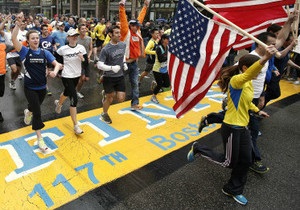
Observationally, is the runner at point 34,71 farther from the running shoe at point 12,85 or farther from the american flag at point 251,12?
the running shoe at point 12,85

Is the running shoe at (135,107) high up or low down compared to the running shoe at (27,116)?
down

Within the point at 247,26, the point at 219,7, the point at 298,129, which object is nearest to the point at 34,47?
the point at 219,7

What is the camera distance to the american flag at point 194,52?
2949mm

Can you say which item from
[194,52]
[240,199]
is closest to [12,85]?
[194,52]

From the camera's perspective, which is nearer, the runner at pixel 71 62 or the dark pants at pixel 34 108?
the dark pants at pixel 34 108

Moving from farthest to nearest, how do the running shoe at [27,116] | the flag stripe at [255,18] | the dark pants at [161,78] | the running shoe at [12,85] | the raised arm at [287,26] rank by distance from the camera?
the running shoe at [12,85]
the dark pants at [161,78]
the running shoe at [27,116]
the flag stripe at [255,18]
the raised arm at [287,26]

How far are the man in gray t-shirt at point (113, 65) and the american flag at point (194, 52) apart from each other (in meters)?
2.20

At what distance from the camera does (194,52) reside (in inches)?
121

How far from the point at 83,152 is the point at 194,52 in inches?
102

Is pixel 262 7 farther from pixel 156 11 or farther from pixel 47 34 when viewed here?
pixel 156 11

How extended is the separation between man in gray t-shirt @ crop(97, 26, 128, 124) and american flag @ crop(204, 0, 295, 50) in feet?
7.24

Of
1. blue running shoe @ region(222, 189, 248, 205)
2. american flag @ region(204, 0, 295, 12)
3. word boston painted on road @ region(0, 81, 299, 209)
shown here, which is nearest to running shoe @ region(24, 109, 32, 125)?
word boston painted on road @ region(0, 81, 299, 209)

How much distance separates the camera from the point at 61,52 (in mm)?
5180

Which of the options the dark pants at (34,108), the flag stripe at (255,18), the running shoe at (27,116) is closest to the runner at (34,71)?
the dark pants at (34,108)
